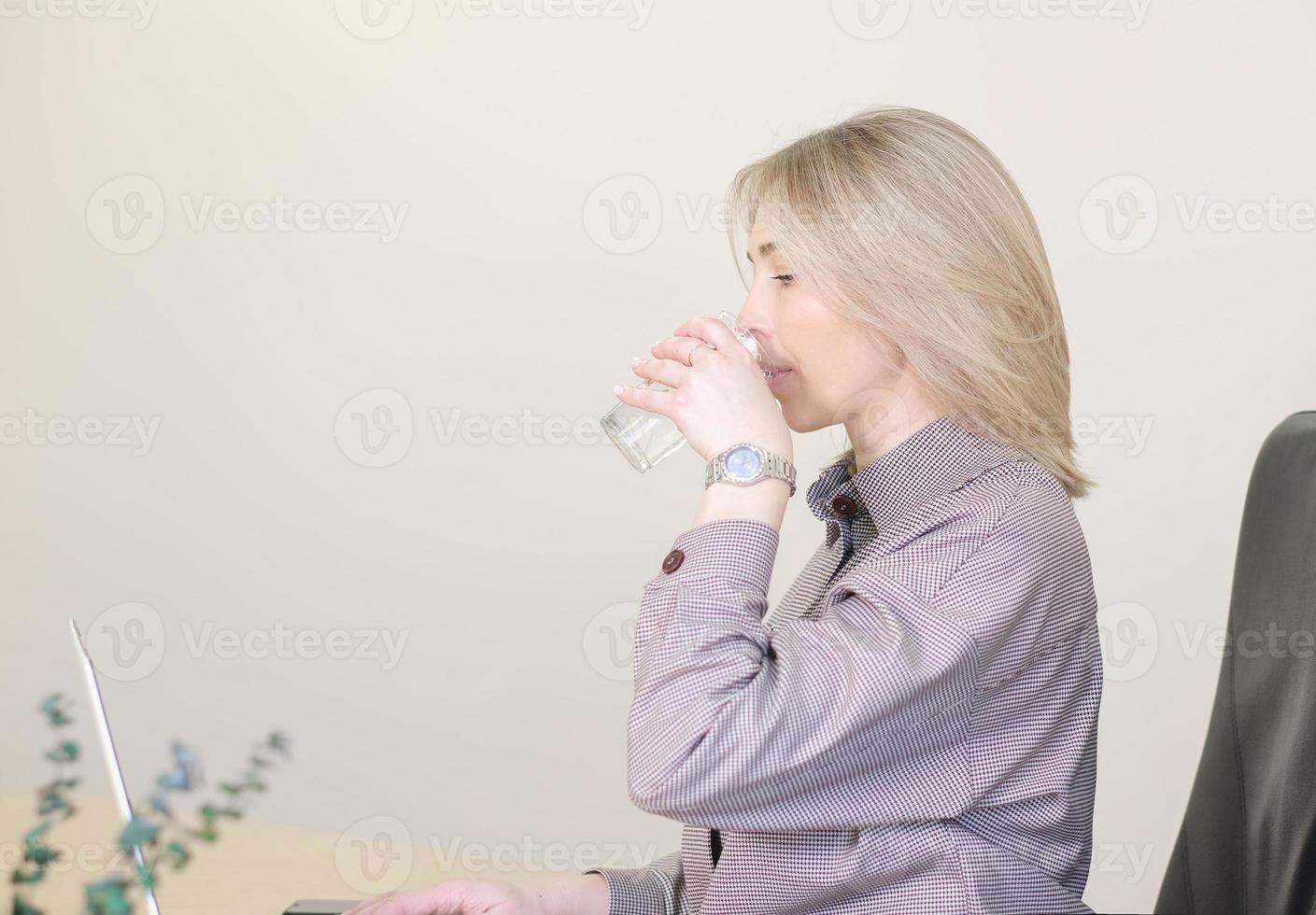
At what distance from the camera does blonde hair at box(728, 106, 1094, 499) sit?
52.4 inches

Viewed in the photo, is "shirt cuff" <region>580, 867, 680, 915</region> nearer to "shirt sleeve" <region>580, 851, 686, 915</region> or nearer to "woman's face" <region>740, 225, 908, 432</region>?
"shirt sleeve" <region>580, 851, 686, 915</region>

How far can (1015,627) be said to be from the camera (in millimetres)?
1169

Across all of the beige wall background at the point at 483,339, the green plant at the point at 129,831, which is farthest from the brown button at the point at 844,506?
the beige wall background at the point at 483,339

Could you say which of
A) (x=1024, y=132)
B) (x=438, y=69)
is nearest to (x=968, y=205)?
(x=1024, y=132)

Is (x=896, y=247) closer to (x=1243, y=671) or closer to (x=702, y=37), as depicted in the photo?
(x=1243, y=671)

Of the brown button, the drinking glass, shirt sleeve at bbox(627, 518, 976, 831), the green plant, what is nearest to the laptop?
the green plant

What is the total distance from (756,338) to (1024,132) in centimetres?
148

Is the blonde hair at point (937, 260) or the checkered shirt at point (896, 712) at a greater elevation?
the blonde hair at point (937, 260)

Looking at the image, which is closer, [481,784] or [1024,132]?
[1024,132]

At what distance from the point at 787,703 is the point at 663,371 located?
1.28ft

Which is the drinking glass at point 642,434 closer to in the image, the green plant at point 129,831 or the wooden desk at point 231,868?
the wooden desk at point 231,868

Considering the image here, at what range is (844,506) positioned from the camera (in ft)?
4.66

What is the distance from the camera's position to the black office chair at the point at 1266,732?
1.13 meters

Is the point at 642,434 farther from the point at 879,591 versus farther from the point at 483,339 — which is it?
the point at 483,339
